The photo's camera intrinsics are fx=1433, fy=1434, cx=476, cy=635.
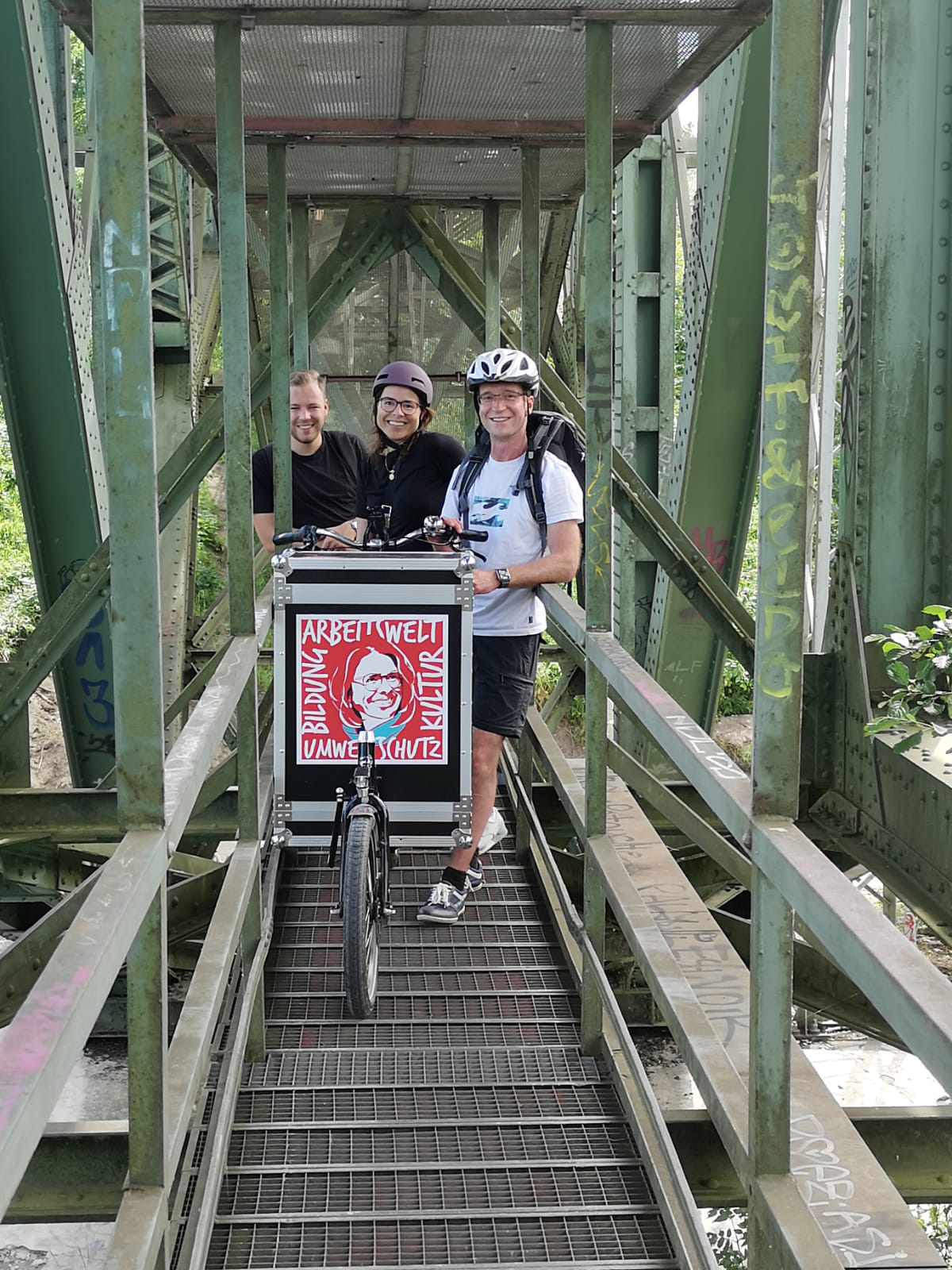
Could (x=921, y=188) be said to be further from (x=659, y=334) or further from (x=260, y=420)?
(x=260, y=420)

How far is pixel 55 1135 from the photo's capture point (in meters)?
4.03

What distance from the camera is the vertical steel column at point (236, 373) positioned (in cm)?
438

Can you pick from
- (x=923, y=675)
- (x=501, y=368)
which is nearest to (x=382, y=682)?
(x=501, y=368)

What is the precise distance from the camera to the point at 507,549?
519 centimetres

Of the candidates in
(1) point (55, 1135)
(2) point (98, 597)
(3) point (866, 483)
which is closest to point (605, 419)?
(3) point (866, 483)

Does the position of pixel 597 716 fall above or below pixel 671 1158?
above

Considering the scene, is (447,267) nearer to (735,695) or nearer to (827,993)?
(827,993)

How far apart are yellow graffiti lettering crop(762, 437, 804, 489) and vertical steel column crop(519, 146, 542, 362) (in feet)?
13.5

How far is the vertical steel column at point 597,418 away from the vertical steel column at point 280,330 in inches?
92.3

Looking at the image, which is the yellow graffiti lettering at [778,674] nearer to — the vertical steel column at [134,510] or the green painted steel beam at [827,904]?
the green painted steel beam at [827,904]

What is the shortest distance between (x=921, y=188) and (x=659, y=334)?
434cm

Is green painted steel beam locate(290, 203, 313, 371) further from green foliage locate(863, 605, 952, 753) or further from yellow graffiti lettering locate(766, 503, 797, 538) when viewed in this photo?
yellow graffiti lettering locate(766, 503, 797, 538)

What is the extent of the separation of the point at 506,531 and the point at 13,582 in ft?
57.3

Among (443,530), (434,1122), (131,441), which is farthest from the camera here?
(443,530)
